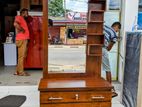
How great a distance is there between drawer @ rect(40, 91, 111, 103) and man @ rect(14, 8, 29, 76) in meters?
3.40

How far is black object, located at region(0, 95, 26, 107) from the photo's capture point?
416cm

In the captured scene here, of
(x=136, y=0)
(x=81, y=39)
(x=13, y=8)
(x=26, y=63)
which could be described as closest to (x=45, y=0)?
(x=81, y=39)

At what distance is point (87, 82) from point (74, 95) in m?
0.28

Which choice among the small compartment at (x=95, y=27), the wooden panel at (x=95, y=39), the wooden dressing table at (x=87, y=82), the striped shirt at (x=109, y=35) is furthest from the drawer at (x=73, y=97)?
the striped shirt at (x=109, y=35)

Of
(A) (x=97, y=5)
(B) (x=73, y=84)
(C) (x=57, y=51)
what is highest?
(A) (x=97, y=5)

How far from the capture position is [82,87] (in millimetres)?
2988

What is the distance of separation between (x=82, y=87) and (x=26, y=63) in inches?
161

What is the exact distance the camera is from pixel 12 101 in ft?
14.4

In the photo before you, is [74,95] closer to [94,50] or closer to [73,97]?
[73,97]

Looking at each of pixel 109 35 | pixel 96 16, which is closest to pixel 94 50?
pixel 96 16

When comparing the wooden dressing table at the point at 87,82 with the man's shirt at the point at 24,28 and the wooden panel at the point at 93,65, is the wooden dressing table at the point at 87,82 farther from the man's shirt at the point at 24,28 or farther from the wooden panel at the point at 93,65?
the man's shirt at the point at 24,28

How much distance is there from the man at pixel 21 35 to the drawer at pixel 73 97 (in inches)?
134

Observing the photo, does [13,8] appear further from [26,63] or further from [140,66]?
[140,66]

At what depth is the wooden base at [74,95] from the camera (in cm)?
296
